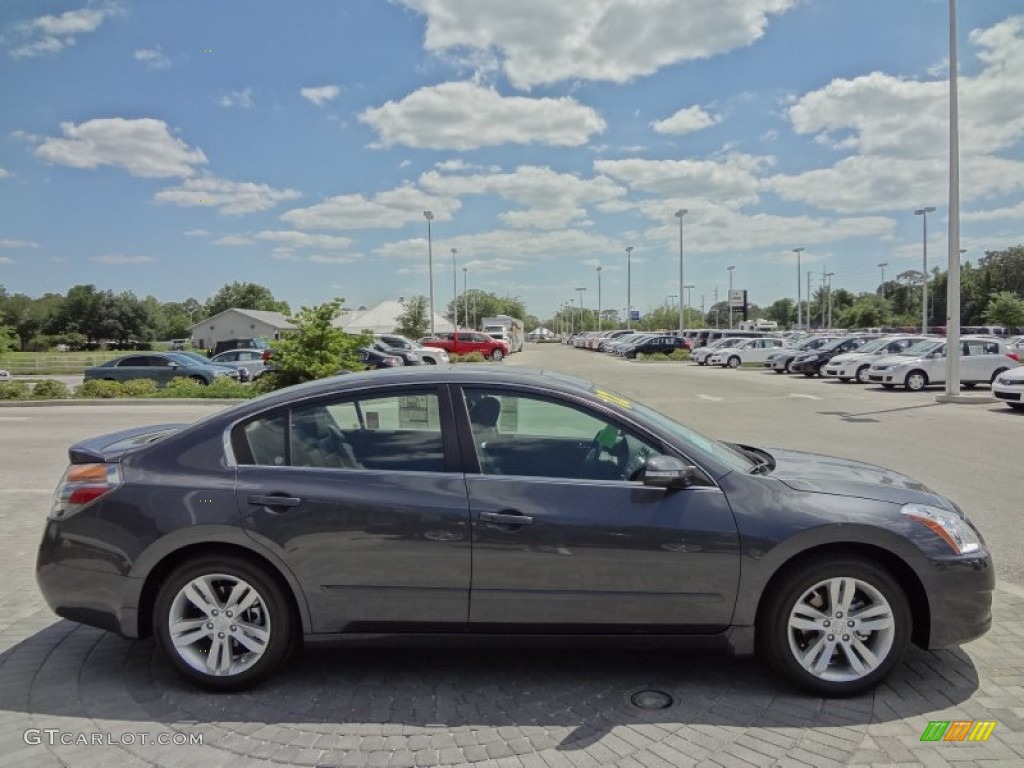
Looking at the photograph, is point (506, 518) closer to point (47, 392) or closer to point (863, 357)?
point (47, 392)

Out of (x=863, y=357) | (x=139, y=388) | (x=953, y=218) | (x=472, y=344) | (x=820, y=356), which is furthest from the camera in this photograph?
(x=472, y=344)

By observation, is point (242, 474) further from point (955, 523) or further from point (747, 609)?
point (955, 523)

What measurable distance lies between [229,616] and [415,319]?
81993 millimetres

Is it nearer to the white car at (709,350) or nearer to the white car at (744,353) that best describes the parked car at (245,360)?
the white car at (744,353)

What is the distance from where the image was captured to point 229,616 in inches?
140

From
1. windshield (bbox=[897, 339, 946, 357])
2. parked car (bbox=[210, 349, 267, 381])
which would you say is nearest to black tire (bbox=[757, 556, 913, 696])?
windshield (bbox=[897, 339, 946, 357])

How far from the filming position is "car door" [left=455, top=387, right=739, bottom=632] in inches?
134

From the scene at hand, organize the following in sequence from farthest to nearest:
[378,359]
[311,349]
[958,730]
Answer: [378,359]
[311,349]
[958,730]

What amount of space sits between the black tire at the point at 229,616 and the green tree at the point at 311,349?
14153mm

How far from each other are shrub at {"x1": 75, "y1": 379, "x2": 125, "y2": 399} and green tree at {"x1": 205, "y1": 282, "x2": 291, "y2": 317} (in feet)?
426

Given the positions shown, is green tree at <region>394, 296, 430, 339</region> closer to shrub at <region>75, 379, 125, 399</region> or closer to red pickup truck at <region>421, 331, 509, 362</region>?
red pickup truck at <region>421, 331, 509, 362</region>

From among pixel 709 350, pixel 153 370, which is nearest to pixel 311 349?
pixel 153 370

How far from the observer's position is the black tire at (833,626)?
3.43 m

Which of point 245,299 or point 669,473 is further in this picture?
point 245,299
